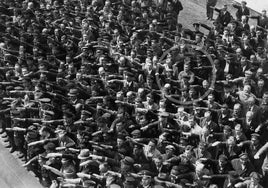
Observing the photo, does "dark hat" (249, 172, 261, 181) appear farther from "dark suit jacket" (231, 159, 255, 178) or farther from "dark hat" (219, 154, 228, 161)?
"dark hat" (219, 154, 228, 161)

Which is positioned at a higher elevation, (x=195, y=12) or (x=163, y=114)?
(x=195, y=12)

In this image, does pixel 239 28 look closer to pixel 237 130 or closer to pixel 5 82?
pixel 237 130

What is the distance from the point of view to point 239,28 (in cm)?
2112

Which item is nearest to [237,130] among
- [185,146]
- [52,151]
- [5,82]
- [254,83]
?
[185,146]

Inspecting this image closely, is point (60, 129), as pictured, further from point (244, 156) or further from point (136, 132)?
point (244, 156)

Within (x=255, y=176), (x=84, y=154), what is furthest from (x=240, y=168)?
(x=84, y=154)

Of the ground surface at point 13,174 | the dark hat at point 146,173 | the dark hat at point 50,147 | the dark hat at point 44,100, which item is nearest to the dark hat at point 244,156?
the dark hat at point 146,173

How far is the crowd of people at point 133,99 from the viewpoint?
1481 centimetres

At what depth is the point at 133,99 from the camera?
17469mm

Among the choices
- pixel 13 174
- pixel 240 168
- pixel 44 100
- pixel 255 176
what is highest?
pixel 255 176

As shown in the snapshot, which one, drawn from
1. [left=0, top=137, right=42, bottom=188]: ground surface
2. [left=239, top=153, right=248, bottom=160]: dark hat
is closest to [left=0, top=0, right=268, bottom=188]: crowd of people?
[left=239, top=153, right=248, bottom=160]: dark hat

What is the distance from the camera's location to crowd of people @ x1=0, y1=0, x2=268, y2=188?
48.6 ft

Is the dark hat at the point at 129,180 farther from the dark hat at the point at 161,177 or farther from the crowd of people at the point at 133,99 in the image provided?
the dark hat at the point at 161,177

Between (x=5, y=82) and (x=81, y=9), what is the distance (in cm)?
601
